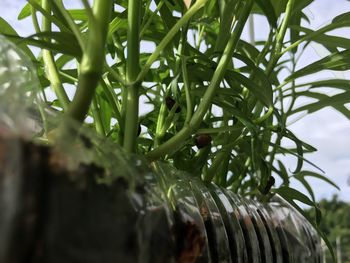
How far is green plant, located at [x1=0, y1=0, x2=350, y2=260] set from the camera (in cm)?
28

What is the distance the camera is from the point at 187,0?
410mm

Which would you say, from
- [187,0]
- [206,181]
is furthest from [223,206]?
[187,0]

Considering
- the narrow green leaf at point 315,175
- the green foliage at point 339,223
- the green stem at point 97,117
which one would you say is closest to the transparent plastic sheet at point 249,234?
the green stem at point 97,117

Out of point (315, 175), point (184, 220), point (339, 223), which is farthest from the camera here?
point (339, 223)

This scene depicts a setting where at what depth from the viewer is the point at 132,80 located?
308mm

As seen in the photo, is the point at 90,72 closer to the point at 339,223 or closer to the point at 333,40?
the point at 333,40

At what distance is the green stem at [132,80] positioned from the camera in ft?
1.00

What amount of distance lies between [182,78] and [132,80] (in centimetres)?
11

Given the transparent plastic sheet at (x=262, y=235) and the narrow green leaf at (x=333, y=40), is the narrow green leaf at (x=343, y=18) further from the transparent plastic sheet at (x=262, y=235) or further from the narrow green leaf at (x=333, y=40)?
the transparent plastic sheet at (x=262, y=235)

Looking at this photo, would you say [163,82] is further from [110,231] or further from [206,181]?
[110,231]

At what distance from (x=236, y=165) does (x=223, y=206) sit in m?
0.17

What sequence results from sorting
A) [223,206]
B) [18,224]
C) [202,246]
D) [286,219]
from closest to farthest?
1. [18,224]
2. [202,246]
3. [223,206]
4. [286,219]

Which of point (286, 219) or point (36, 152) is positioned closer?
point (36, 152)

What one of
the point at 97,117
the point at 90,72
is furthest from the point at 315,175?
the point at 90,72
